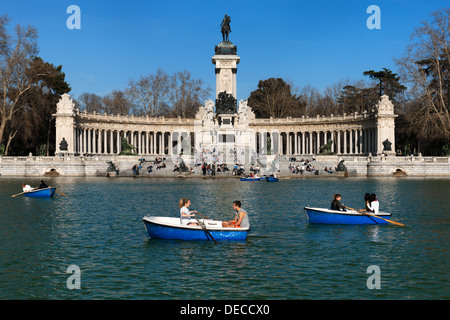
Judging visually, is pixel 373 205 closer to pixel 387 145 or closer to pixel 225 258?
pixel 225 258

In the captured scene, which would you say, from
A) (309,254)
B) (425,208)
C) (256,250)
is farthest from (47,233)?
(425,208)

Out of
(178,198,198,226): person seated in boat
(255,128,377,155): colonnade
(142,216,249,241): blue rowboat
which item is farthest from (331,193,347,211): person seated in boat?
(255,128,377,155): colonnade

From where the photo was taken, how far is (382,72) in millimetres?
104312

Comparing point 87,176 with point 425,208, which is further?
point 87,176

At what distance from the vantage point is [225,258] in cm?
1636

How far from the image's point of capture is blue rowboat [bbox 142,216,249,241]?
18.5 m

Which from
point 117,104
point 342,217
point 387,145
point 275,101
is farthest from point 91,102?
point 342,217

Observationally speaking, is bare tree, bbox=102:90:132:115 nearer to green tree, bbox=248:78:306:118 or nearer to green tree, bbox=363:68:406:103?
green tree, bbox=248:78:306:118

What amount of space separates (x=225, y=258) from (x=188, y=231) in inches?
108

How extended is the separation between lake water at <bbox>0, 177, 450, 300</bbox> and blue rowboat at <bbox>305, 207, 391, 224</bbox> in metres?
0.51

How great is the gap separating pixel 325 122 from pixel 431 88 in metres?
22.4

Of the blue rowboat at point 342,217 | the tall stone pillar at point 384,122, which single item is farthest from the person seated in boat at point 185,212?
the tall stone pillar at point 384,122
